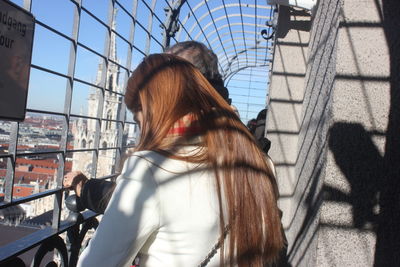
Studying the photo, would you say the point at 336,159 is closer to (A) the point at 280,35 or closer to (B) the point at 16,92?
(B) the point at 16,92

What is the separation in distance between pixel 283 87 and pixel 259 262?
2858 mm

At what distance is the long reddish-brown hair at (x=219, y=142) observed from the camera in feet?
3.91

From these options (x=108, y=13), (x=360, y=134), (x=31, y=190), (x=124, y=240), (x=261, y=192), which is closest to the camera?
(x=124, y=240)

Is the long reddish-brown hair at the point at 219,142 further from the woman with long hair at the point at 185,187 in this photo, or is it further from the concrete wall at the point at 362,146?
the concrete wall at the point at 362,146

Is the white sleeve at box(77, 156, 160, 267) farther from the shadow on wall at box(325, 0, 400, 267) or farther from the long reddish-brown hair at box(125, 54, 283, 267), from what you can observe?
the shadow on wall at box(325, 0, 400, 267)

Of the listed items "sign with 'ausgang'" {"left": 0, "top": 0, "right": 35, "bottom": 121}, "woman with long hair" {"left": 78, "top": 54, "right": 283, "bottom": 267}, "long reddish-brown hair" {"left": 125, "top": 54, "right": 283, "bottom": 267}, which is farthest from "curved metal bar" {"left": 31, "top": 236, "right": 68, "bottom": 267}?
"long reddish-brown hair" {"left": 125, "top": 54, "right": 283, "bottom": 267}

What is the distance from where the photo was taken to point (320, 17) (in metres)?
2.84

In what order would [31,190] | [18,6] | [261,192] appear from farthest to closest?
[31,190]
[18,6]
[261,192]

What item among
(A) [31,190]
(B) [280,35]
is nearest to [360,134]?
(A) [31,190]

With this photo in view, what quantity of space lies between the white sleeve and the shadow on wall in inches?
48.8

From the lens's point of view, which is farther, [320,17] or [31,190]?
[320,17]

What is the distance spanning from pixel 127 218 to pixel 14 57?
102 centimetres

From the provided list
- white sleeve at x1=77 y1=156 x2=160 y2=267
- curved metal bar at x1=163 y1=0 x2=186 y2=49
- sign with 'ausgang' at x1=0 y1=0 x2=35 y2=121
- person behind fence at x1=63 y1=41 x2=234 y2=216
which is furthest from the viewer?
curved metal bar at x1=163 y1=0 x2=186 y2=49

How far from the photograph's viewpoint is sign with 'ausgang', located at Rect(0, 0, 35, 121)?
1.64 metres
